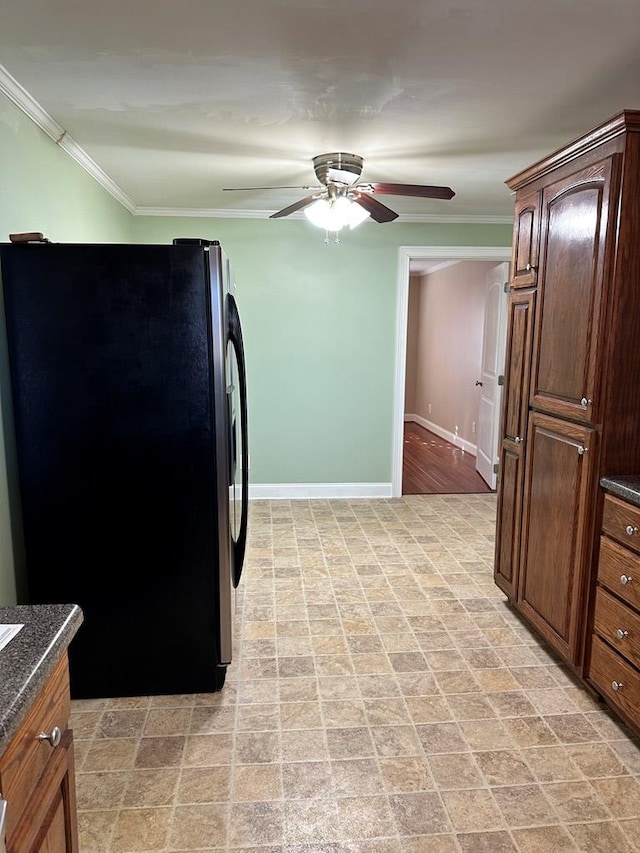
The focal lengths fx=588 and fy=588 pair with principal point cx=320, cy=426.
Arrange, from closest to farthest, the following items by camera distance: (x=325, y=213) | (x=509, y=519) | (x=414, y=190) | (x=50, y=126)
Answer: (x=50, y=126) < (x=414, y=190) < (x=509, y=519) < (x=325, y=213)

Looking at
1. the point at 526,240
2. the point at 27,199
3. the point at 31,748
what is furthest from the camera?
the point at 526,240

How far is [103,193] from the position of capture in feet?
12.1

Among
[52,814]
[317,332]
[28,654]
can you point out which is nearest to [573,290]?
[28,654]

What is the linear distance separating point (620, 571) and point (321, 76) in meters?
2.10

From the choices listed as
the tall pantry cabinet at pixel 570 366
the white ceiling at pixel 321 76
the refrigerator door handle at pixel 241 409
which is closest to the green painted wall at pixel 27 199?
the white ceiling at pixel 321 76

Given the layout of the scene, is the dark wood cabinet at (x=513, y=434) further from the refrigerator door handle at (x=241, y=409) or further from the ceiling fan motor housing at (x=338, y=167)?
the refrigerator door handle at (x=241, y=409)

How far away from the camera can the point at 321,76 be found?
2176 millimetres

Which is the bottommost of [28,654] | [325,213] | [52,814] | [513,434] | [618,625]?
[618,625]

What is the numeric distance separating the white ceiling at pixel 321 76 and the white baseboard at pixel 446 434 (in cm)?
399

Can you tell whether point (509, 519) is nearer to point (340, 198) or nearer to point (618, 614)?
point (618, 614)

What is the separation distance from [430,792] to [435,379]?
22.2 feet

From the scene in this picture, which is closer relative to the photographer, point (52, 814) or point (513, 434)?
point (52, 814)

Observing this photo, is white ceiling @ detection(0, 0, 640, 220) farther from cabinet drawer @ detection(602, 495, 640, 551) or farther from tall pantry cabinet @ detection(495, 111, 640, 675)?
cabinet drawer @ detection(602, 495, 640, 551)

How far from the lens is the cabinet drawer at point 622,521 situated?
2.00 meters
